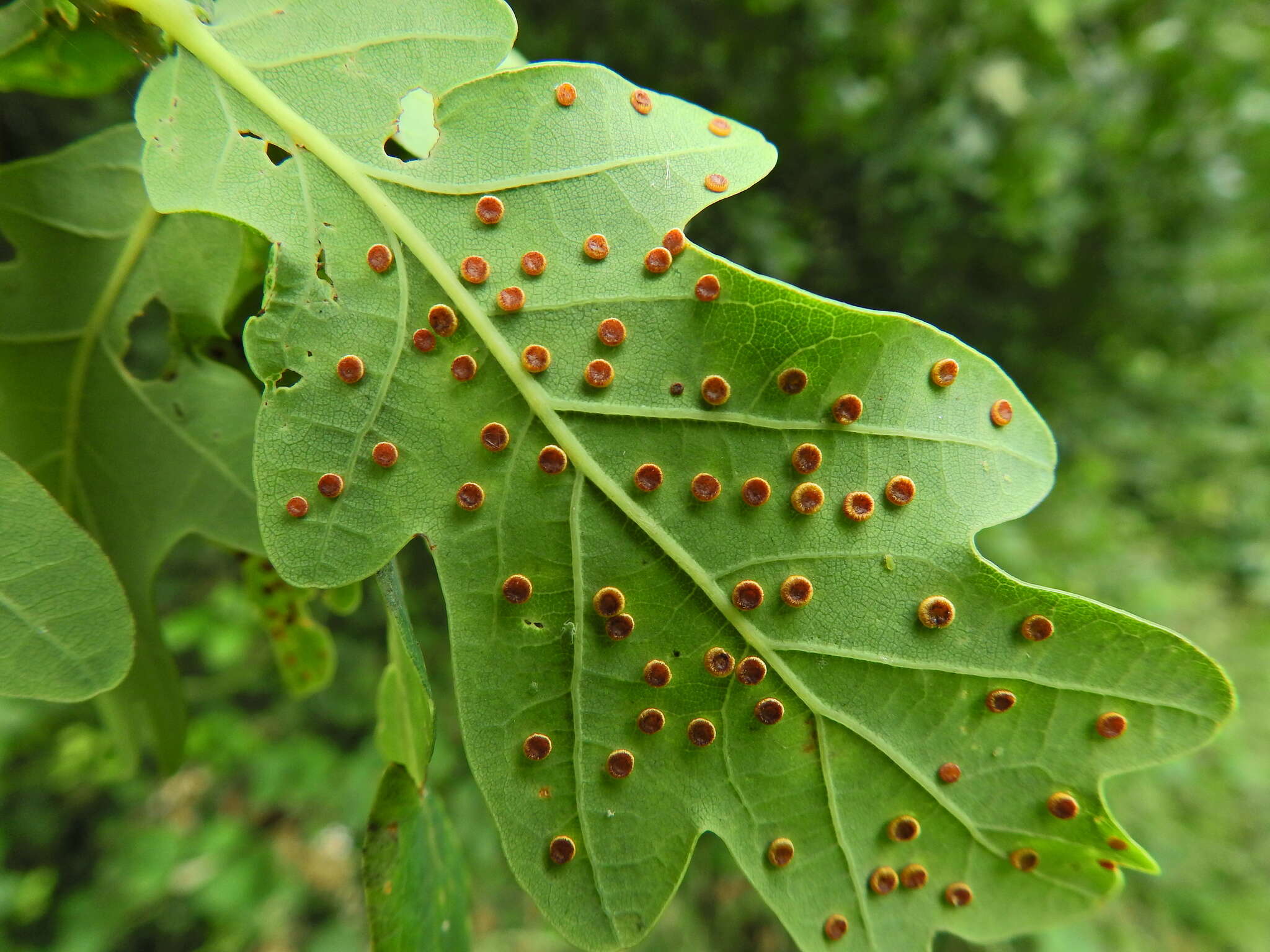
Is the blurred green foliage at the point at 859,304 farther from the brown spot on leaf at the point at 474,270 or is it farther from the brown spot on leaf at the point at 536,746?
the brown spot on leaf at the point at 474,270

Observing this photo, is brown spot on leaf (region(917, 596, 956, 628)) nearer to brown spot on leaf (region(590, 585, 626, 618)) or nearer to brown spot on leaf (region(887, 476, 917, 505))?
brown spot on leaf (region(887, 476, 917, 505))

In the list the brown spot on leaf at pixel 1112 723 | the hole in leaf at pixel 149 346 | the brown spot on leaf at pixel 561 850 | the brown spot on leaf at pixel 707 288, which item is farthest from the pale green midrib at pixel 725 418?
the hole in leaf at pixel 149 346

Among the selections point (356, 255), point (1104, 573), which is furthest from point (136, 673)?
point (1104, 573)

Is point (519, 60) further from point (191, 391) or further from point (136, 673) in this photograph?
point (136, 673)

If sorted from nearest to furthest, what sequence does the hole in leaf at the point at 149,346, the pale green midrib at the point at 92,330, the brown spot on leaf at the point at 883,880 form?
the brown spot on leaf at the point at 883,880 → the pale green midrib at the point at 92,330 → the hole in leaf at the point at 149,346

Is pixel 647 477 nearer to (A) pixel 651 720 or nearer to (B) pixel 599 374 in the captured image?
(B) pixel 599 374

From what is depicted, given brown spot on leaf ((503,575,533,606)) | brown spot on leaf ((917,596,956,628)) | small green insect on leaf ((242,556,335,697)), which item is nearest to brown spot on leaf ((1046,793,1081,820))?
brown spot on leaf ((917,596,956,628))
